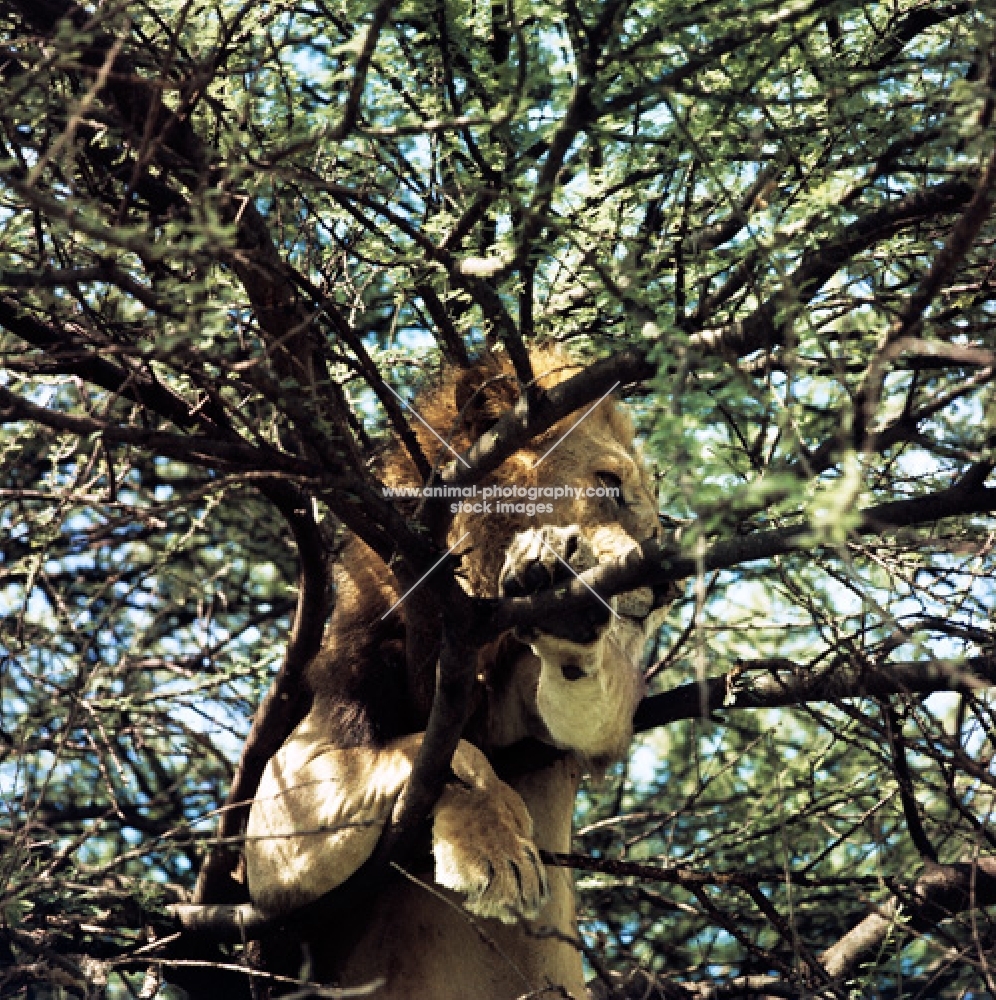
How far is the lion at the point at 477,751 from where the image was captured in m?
4.50

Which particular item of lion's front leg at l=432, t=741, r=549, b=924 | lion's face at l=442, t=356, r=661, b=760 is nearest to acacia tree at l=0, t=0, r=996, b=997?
lion's front leg at l=432, t=741, r=549, b=924

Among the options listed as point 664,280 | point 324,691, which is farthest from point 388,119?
point 324,691

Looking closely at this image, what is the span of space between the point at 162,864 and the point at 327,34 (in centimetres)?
371

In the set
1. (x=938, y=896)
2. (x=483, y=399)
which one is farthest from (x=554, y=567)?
(x=938, y=896)

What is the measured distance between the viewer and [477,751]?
4.83 meters

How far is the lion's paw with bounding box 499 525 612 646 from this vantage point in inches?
154

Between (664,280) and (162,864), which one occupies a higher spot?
(664,280)

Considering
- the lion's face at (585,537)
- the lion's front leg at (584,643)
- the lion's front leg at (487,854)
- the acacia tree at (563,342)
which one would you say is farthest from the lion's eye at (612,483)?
the lion's front leg at (487,854)

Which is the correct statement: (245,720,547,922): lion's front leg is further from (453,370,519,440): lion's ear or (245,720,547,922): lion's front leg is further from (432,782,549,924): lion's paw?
(453,370,519,440): lion's ear

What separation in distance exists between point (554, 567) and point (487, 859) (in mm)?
1020

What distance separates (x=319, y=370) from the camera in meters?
4.27

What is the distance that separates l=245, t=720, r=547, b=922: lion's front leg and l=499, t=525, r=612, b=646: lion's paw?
821 millimetres

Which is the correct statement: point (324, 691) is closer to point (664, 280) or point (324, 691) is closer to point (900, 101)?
point (664, 280)

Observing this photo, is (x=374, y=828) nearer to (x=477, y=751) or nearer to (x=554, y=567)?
(x=477, y=751)
